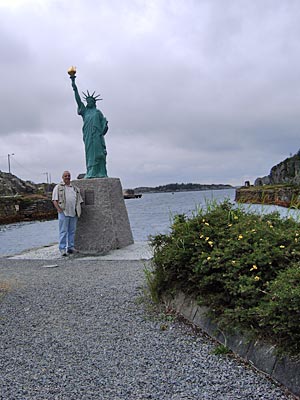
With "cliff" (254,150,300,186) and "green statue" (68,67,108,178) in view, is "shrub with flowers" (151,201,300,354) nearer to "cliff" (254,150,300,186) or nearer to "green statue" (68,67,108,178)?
"green statue" (68,67,108,178)

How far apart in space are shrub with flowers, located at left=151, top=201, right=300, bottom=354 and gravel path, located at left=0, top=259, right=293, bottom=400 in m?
0.35

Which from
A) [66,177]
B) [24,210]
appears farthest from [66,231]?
[24,210]


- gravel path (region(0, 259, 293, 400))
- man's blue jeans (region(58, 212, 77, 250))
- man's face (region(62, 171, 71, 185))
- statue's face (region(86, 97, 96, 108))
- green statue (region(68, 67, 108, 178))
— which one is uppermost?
statue's face (region(86, 97, 96, 108))

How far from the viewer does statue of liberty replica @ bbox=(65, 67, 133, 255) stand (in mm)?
9883

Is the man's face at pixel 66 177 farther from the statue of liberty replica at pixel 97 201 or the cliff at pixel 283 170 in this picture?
the cliff at pixel 283 170

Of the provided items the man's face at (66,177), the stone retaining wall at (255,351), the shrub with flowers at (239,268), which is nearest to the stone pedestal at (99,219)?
the man's face at (66,177)

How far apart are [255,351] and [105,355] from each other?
1246mm

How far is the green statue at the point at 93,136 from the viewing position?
1053cm

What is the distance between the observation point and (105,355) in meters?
3.53

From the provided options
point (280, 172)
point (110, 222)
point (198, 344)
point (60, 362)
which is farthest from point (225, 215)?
point (280, 172)

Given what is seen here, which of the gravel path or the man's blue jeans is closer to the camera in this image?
the gravel path

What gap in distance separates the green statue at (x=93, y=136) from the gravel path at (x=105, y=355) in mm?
5209

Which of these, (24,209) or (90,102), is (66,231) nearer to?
(90,102)

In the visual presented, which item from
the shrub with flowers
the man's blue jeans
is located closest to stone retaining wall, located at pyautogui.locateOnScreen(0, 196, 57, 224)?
the man's blue jeans
